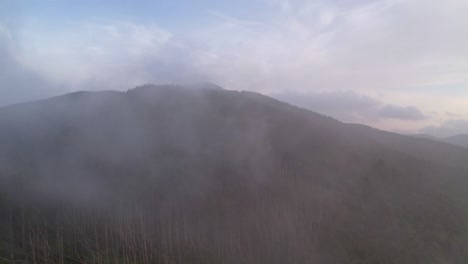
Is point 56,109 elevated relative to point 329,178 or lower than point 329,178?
elevated

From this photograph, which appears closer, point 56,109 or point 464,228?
point 464,228

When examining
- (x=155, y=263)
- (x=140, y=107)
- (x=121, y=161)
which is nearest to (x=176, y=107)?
(x=140, y=107)

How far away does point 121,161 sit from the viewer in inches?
548

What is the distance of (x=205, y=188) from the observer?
42.3 feet

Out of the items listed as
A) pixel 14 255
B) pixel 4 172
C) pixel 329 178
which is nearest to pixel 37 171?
pixel 4 172

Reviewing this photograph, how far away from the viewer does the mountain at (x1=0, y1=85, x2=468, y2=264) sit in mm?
10250

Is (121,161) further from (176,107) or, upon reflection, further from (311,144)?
(311,144)

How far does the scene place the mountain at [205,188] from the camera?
1025 cm

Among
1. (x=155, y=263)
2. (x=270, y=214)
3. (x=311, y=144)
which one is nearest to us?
(x=155, y=263)

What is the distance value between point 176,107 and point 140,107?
5.31 feet

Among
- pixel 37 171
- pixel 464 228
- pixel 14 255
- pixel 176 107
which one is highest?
pixel 176 107

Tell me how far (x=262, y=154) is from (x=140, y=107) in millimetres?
6071

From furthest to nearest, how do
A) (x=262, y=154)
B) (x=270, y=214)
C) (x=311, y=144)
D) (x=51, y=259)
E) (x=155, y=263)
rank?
(x=311, y=144) → (x=262, y=154) → (x=270, y=214) → (x=155, y=263) → (x=51, y=259)

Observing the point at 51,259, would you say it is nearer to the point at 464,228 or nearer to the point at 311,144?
the point at 311,144
